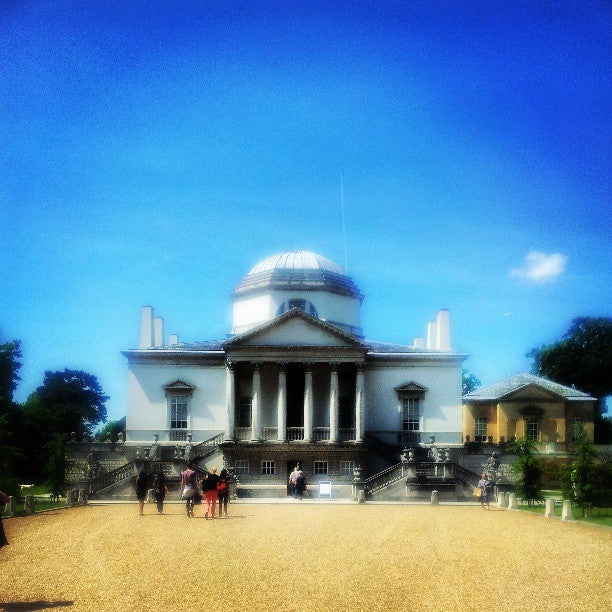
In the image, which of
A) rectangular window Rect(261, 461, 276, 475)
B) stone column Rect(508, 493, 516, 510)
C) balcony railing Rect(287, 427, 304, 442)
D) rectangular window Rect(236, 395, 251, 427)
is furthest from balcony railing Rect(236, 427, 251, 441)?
stone column Rect(508, 493, 516, 510)

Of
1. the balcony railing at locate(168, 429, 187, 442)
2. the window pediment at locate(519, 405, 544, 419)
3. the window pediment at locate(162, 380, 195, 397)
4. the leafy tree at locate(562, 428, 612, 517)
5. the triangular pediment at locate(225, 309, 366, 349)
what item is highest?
the triangular pediment at locate(225, 309, 366, 349)

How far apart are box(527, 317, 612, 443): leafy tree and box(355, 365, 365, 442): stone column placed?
4614cm

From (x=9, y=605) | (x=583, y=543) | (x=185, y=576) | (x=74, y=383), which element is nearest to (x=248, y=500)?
(x=583, y=543)

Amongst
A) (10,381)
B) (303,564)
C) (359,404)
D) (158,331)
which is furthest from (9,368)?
(303,564)

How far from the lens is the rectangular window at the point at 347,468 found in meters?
49.3

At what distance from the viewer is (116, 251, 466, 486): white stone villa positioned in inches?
1943

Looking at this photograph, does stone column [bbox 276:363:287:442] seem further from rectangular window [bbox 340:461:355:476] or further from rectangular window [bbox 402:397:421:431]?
rectangular window [bbox 402:397:421:431]

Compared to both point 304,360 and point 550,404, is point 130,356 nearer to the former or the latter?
point 304,360

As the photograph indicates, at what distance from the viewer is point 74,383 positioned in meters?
100

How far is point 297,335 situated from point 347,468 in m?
8.39

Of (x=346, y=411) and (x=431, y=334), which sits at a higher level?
(x=431, y=334)

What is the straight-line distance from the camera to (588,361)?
88562 mm

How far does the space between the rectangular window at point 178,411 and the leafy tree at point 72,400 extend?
39146 mm

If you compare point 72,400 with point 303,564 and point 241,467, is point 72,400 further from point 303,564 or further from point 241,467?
point 303,564
